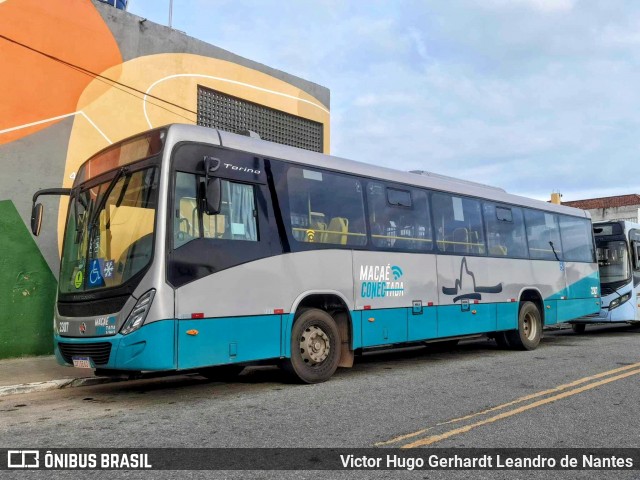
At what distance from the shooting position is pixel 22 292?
433 inches

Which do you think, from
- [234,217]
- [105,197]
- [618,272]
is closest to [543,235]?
[618,272]

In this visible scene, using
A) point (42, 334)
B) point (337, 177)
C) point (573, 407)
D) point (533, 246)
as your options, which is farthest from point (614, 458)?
point (42, 334)

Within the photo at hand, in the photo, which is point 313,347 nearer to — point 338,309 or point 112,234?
point 338,309

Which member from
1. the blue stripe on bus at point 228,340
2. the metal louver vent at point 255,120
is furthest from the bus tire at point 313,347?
the metal louver vent at point 255,120

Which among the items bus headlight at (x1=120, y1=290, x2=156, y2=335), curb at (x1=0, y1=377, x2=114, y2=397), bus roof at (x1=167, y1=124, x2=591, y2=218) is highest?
bus roof at (x1=167, y1=124, x2=591, y2=218)

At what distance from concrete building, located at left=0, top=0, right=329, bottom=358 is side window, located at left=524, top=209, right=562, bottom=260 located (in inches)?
306

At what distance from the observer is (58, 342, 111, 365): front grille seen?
21.9 feet

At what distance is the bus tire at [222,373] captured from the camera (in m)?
8.93

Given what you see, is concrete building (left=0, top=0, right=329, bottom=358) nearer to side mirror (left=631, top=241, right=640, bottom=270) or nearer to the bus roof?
the bus roof

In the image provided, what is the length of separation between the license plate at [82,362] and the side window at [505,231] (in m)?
7.80

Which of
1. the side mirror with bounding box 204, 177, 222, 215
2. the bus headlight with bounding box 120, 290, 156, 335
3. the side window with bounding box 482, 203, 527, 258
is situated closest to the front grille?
the bus headlight with bounding box 120, 290, 156, 335

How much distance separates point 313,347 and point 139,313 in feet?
8.76

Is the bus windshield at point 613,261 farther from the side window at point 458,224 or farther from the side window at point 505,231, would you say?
the side window at point 458,224

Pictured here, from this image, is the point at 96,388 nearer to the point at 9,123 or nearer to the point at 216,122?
the point at 9,123
